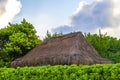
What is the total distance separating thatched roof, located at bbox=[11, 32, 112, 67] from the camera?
2319cm

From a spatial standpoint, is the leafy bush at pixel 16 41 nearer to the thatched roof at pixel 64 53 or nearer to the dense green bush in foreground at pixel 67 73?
the thatched roof at pixel 64 53

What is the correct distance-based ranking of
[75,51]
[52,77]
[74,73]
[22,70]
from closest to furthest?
[74,73]
[52,77]
[22,70]
[75,51]

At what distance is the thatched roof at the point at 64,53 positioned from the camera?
76.1ft

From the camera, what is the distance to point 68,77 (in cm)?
1675

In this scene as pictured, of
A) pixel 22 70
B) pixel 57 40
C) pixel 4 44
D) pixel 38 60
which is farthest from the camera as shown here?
pixel 4 44

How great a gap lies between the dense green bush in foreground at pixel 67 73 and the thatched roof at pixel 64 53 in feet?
11.8

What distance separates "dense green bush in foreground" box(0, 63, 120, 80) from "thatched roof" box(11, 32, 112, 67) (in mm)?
3587

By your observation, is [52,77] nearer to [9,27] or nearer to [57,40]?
[57,40]

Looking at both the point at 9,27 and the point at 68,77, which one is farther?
the point at 9,27

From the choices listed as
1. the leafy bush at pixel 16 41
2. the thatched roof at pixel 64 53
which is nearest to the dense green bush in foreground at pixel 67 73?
the thatched roof at pixel 64 53

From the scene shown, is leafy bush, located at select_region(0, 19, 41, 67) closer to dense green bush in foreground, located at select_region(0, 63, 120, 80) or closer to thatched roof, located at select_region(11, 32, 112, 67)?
thatched roof, located at select_region(11, 32, 112, 67)

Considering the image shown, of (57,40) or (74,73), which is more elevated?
(57,40)

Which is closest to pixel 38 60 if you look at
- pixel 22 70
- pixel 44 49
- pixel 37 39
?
pixel 44 49

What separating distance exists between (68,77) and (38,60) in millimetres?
9293
